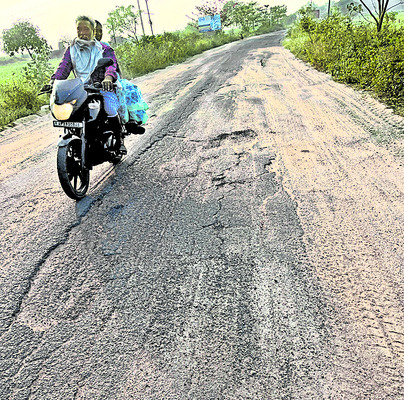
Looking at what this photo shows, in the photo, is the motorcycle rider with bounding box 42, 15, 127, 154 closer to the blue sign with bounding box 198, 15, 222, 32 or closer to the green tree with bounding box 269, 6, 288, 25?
the blue sign with bounding box 198, 15, 222, 32

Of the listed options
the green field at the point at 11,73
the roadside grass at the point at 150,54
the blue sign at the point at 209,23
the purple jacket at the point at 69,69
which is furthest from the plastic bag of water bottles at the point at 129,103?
the blue sign at the point at 209,23

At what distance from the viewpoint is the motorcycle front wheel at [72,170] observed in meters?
2.82

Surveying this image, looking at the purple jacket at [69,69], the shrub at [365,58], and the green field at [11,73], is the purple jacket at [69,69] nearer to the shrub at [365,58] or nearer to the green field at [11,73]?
the shrub at [365,58]

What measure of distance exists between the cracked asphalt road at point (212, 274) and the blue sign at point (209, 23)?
3808 centimetres

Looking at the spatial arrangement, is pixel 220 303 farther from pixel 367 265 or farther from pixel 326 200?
pixel 326 200

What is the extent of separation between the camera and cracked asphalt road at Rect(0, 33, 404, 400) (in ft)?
4.72

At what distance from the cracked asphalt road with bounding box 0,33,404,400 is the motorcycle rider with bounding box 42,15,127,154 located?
0.78 meters

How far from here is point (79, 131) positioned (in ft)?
9.89

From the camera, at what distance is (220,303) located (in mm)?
1812

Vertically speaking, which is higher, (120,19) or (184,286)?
(120,19)

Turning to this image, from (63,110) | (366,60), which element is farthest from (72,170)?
(366,60)

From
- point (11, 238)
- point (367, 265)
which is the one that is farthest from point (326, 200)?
point (11, 238)

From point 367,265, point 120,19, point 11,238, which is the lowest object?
point 367,265

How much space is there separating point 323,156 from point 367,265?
6.12ft
